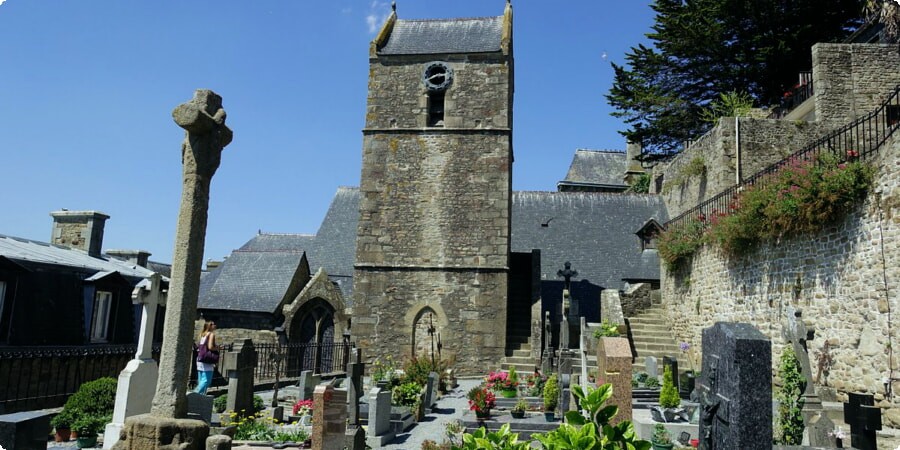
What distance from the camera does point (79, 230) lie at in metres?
17.9

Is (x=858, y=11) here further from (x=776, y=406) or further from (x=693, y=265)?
(x=776, y=406)

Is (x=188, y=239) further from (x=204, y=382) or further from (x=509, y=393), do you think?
(x=509, y=393)

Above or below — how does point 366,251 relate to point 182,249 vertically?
above

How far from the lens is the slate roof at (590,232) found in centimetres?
2269

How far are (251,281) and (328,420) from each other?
16.3 m

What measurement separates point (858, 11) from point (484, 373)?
843 inches

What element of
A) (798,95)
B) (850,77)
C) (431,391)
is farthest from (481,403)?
(798,95)

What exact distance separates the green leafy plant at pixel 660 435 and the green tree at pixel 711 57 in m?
22.5

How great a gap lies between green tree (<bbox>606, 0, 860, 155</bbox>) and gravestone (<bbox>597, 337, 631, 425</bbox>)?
23153 millimetres

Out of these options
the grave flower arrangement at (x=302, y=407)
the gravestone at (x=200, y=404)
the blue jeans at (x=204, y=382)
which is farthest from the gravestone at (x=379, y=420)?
the blue jeans at (x=204, y=382)

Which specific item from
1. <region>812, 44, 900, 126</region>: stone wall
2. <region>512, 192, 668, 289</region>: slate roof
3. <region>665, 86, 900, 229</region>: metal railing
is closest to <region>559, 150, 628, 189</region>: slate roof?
<region>512, 192, 668, 289</region>: slate roof

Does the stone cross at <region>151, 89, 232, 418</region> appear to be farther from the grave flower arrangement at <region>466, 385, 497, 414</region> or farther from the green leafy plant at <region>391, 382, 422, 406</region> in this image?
the green leafy plant at <region>391, 382, 422, 406</region>

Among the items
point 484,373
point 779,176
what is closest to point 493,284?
point 484,373

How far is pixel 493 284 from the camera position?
63.7 ft
